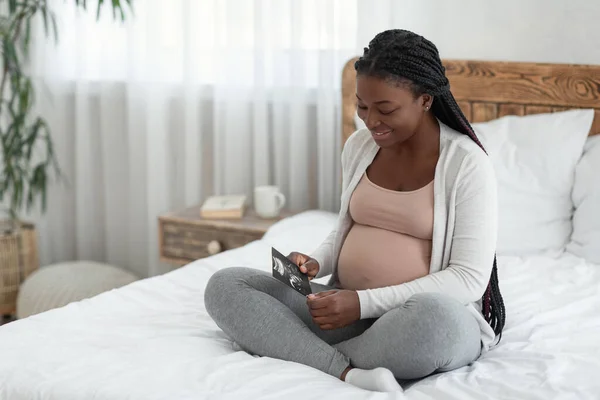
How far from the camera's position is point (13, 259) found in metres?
3.19

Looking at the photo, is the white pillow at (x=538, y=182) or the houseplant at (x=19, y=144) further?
the houseplant at (x=19, y=144)

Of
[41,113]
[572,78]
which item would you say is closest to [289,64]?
[572,78]

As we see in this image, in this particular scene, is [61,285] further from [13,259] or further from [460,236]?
[460,236]

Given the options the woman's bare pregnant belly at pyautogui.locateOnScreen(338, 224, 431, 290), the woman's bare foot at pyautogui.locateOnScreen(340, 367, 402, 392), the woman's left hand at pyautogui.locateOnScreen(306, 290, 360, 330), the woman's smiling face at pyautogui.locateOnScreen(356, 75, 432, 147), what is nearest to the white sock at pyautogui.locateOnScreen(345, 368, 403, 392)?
the woman's bare foot at pyautogui.locateOnScreen(340, 367, 402, 392)

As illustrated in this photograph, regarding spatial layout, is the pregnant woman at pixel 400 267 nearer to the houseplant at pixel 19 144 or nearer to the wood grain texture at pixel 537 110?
the wood grain texture at pixel 537 110

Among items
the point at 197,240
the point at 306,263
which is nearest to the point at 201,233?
the point at 197,240

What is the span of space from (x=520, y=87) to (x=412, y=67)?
111 centimetres

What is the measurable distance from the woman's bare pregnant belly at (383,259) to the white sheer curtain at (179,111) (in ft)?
4.12

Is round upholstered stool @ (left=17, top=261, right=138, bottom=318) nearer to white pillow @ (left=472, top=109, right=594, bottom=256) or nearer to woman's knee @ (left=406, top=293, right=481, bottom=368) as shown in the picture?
white pillow @ (left=472, top=109, right=594, bottom=256)

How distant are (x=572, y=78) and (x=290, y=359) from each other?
142 centimetres

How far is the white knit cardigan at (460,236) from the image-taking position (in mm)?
1566

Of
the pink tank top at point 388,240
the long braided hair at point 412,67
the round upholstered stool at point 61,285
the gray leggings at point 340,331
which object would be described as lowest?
the round upholstered stool at point 61,285

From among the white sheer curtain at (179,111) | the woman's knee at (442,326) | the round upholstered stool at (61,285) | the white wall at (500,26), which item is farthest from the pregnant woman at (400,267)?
the round upholstered stool at (61,285)

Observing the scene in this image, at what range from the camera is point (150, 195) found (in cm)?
330
